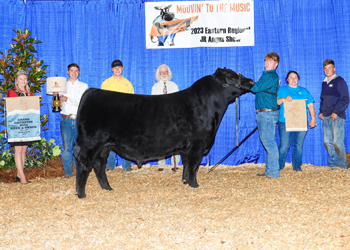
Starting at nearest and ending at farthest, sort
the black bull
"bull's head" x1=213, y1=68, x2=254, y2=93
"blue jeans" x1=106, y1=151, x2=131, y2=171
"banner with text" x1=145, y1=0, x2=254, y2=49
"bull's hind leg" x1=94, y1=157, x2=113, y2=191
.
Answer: the black bull → "bull's hind leg" x1=94, y1=157, x2=113, y2=191 → "bull's head" x1=213, y1=68, x2=254, y2=93 → "blue jeans" x1=106, y1=151, x2=131, y2=171 → "banner with text" x1=145, y1=0, x2=254, y2=49

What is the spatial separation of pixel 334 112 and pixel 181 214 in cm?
377

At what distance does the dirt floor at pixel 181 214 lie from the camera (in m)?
2.58

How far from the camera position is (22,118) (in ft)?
15.5

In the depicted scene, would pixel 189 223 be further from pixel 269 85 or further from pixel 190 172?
pixel 269 85

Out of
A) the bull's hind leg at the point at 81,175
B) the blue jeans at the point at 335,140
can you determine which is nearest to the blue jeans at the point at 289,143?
the blue jeans at the point at 335,140

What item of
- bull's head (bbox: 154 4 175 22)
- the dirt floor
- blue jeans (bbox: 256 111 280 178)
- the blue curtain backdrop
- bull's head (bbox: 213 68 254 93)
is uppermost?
bull's head (bbox: 154 4 175 22)

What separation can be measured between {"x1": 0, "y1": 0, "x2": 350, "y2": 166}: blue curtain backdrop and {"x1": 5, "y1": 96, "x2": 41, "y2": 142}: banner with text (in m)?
1.44

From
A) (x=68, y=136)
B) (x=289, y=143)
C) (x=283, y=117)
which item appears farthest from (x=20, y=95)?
(x=289, y=143)

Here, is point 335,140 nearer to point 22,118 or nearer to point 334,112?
point 334,112

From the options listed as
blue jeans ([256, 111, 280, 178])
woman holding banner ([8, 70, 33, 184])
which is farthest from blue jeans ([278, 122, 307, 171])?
woman holding banner ([8, 70, 33, 184])

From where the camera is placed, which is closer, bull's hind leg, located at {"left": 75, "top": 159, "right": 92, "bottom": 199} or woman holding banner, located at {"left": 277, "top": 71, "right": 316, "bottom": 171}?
bull's hind leg, located at {"left": 75, "top": 159, "right": 92, "bottom": 199}

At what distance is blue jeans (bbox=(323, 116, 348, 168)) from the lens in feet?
18.5

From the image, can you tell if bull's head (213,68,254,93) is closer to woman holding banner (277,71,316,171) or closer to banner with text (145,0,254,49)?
woman holding banner (277,71,316,171)

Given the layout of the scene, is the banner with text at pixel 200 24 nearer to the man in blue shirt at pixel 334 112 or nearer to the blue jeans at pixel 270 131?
the man in blue shirt at pixel 334 112
